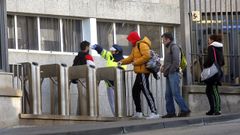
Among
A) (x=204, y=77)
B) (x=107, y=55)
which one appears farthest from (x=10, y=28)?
(x=204, y=77)

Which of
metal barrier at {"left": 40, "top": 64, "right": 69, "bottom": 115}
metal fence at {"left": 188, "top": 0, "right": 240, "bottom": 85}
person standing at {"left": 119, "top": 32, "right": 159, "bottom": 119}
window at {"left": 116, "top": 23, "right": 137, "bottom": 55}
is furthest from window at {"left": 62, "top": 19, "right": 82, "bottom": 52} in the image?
person standing at {"left": 119, "top": 32, "right": 159, "bottom": 119}

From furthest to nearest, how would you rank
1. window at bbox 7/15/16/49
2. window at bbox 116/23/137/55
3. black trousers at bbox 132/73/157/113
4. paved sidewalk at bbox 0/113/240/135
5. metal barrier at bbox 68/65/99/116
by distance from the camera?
window at bbox 116/23/137/55
window at bbox 7/15/16/49
metal barrier at bbox 68/65/99/116
black trousers at bbox 132/73/157/113
paved sidewalk at bbox 0/113/240/135

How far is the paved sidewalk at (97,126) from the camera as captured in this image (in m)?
12.4

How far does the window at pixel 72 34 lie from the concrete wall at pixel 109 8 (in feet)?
1.29

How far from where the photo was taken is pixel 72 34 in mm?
18578

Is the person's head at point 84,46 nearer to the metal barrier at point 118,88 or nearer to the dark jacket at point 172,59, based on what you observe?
the metal barrier at point 118,88

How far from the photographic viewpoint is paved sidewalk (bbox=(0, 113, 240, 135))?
12367 mm

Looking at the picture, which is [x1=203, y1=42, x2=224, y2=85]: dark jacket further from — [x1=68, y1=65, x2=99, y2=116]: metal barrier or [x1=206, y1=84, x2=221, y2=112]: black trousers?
[x1=68, y1=65, x2=99, y2=116]: metal barrier

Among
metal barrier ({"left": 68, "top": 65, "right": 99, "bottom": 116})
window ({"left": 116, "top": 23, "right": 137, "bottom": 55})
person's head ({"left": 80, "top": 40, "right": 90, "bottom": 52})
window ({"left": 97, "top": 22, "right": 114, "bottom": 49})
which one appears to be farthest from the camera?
window ({"left": 116, "top": 23, "right": 137, "bottom": 55})

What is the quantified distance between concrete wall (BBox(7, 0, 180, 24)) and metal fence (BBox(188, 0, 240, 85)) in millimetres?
1726

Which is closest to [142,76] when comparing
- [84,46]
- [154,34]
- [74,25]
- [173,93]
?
[173,93]

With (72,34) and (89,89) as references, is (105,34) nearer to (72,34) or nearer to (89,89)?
(72,34)

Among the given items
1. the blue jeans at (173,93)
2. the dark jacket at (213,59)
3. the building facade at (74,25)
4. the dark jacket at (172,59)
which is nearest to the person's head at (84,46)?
the building facade at (74,25)

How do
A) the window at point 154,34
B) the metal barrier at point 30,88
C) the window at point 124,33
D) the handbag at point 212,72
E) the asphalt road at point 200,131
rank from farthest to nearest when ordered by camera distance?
the window at point 154,34 < the window at point 124,33 < the handbag at point 212,72 < the metal barrier at point 30,88 < the asphalt road at point 200,131
